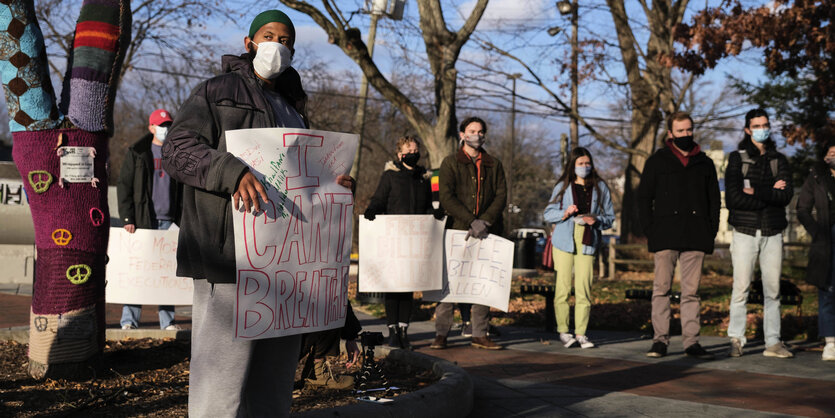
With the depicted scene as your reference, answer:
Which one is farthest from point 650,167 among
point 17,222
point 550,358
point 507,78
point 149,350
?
point 507,78

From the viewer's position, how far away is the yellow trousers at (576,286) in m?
8.78

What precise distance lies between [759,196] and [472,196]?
268 cm

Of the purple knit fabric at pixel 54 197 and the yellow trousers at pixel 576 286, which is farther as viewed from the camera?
the yellow trousers at pixel 576 286

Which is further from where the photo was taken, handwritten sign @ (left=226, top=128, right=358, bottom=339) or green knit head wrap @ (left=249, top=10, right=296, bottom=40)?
green knit head wrap @ (left=249, top=10, right=296, bottom=40)

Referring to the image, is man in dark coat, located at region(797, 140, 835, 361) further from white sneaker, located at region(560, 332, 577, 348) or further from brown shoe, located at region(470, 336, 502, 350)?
brown shoe, located at region(470, 336, 502, 350)

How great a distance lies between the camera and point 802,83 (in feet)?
65.9

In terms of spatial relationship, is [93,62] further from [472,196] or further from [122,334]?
[472,196]

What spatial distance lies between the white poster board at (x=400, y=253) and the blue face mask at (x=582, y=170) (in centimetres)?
161

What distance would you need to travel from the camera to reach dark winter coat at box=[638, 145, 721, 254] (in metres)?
8.14

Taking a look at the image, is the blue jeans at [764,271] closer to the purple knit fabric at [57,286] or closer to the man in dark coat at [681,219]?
the man in dark coat at [681,219]

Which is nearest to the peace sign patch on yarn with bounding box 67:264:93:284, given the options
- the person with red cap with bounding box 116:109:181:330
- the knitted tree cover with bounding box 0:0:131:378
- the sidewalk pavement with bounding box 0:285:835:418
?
the knitted tree cover with bounding box 0:0:131:378

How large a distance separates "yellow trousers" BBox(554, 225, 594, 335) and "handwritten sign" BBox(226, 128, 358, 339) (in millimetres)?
5509

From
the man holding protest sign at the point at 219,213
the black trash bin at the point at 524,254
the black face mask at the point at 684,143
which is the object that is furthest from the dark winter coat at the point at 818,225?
the black trash bin at the point at 524,254

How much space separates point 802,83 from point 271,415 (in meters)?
19.5
